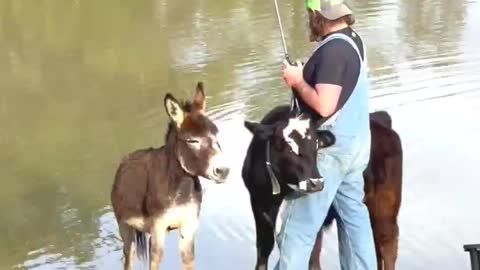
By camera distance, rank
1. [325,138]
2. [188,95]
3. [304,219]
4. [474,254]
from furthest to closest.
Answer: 1. [188,95]
2. [304,219]
3. [325,138]
4. [474,254]

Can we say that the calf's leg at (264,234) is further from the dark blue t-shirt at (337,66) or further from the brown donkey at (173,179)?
the dark blue t-shirt at (337,66)

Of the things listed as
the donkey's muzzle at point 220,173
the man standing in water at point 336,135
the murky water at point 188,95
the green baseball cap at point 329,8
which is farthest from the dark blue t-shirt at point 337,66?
the murky water at point 188,95

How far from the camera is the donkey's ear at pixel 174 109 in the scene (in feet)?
20.7

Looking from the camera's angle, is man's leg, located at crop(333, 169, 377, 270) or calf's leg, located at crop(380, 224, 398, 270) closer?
man's leg, located at crop(333, 169, 377, 270)

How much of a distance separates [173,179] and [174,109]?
0.51 m

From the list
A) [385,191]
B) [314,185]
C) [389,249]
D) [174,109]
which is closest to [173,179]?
[174,109]

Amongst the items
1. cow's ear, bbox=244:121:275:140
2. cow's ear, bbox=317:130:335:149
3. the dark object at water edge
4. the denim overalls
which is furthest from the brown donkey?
the dark object at water edge

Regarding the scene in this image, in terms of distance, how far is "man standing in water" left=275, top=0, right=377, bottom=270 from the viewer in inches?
229

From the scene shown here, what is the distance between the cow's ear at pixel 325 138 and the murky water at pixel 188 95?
5.79 ft

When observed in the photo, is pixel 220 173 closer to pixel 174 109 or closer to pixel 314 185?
pixel 174 109

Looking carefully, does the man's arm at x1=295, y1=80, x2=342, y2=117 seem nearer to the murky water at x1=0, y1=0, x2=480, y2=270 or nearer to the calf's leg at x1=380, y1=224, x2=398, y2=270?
the calf's leg at x1=380, y1=224, x2=398, y2=270

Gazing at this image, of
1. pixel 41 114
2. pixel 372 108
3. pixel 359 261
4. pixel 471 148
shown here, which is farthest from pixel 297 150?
pixel 41 114

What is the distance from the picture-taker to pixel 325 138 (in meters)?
6.04

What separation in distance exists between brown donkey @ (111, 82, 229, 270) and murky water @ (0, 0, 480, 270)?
1.03 m
